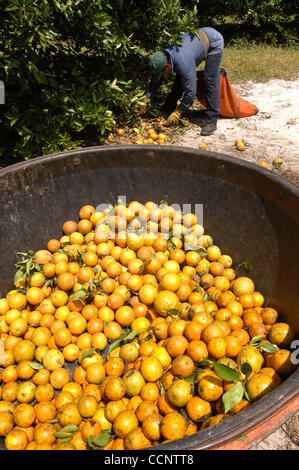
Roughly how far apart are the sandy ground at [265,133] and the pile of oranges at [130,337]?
333 centimetres

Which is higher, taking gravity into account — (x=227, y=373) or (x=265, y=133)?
(x=227, y=373)

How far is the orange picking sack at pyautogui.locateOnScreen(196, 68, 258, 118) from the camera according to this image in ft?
24.7

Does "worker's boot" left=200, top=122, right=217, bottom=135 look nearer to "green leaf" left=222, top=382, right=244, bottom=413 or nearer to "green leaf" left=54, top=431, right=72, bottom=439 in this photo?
"green leaf" left=222, top=382, right=244, bottom=413

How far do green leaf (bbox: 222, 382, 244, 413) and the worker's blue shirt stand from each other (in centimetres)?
621

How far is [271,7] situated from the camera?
542 inches

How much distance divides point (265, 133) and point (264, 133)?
22mm

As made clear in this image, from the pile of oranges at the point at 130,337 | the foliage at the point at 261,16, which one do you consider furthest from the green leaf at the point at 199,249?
the foliage at the point at 261,16

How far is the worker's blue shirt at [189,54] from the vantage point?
21.0 ft

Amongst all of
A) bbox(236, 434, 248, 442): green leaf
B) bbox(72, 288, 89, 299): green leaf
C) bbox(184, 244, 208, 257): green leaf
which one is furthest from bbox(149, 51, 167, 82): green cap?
bbox(236, 434, 248, 442): green leaf

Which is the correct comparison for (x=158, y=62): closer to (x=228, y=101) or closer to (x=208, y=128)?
(x=208, y=128)

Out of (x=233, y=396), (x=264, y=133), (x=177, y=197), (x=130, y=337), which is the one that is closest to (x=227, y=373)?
(x=233, y=396)

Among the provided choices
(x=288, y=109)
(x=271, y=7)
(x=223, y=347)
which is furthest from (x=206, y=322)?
(x=271, y=7)

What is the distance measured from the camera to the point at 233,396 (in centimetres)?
188
